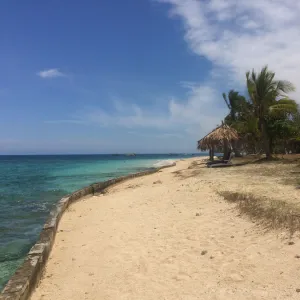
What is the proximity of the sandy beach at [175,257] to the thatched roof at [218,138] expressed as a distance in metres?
14.7

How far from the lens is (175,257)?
5.29 meters

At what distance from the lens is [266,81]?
2216 cm

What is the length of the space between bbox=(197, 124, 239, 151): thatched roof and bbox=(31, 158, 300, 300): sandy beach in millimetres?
14655

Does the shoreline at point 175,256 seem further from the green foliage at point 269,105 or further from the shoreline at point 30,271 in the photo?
the green foliage at point 269,105

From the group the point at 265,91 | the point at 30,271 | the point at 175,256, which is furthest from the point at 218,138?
the point at 30,271

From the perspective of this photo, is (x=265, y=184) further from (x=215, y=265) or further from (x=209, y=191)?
(x=215, y=265)

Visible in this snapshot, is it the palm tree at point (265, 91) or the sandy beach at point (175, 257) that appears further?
the palm tree at point (265, 91)

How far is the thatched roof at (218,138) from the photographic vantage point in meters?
23.4

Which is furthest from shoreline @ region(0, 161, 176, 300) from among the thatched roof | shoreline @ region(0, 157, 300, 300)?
the thatched roof

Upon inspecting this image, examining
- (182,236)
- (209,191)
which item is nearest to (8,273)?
(182,236)

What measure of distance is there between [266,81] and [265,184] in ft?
45.5

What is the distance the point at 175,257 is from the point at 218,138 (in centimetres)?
1880

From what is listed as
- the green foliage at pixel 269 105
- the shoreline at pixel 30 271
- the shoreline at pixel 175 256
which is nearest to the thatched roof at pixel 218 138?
the green foliage at pixel 269 105

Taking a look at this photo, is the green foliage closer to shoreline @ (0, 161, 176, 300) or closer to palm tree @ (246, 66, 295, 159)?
palm tree @ (246, 66, 295, 159)
